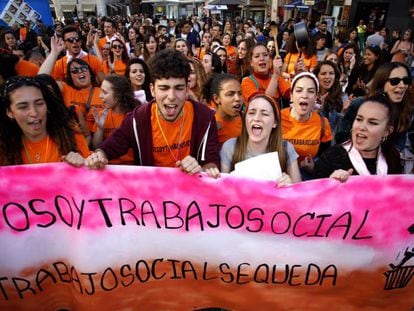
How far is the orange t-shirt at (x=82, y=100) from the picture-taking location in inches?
136

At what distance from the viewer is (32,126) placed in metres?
2.13

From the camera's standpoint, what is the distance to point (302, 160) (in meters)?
2.78

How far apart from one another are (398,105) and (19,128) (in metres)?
3.20

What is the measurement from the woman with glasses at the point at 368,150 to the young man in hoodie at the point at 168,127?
782 millimetres

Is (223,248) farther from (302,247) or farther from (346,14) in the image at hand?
(346,14)

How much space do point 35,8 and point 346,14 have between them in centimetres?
1262

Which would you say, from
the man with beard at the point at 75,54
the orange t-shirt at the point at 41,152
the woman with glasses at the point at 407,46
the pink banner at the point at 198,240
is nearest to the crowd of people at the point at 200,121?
the orange t-shirt at the point at 41,152

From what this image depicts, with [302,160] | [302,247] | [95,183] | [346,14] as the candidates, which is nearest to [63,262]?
[95,183]

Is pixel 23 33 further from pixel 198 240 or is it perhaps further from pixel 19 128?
pixel 198 240

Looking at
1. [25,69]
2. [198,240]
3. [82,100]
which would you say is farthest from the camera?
[25,69]

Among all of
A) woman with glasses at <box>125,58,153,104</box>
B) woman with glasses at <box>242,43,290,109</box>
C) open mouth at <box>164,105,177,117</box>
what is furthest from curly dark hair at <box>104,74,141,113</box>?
woman with glasses at <box>242,43,290,109</box>

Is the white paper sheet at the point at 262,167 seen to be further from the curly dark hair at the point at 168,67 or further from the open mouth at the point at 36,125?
the open mouth at the point at 36,125

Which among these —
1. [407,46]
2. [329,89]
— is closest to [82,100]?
[329,89]

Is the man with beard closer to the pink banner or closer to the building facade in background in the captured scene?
the pink banner
